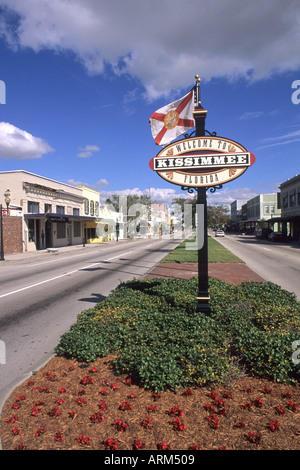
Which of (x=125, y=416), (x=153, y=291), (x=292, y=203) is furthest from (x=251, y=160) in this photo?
(x=292, y=203)

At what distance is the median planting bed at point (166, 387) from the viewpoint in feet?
9.75

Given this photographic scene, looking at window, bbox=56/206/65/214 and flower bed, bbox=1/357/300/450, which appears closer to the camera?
flower bed, bbox=1/357/300/450

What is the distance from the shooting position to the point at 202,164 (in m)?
6.25

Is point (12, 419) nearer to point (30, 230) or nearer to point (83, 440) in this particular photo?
point (83, 440)

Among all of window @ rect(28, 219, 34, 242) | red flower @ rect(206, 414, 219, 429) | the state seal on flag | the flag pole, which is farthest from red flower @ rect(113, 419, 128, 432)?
window @ rect(28, 219, 34, 242)

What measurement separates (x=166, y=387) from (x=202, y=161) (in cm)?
426

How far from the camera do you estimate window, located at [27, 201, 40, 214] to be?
1117 inches

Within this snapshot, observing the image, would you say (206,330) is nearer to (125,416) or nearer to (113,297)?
(125,416)

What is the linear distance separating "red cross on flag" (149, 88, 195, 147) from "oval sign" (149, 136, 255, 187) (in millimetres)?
504

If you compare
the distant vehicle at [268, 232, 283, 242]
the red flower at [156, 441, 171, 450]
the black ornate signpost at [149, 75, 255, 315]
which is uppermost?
the black ornate signpost at [149, 75, 255, 315]

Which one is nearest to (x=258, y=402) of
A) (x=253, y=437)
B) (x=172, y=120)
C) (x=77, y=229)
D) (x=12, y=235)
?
(x=253, y=437)

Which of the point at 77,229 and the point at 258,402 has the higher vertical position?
the point at 77,229

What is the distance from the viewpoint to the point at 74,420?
3268 mm

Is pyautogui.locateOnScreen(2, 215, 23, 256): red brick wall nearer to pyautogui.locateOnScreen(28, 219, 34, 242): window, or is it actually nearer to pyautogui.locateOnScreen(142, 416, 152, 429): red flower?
pyautogui.locateOnScreen(28, 219, 34, 242): window
